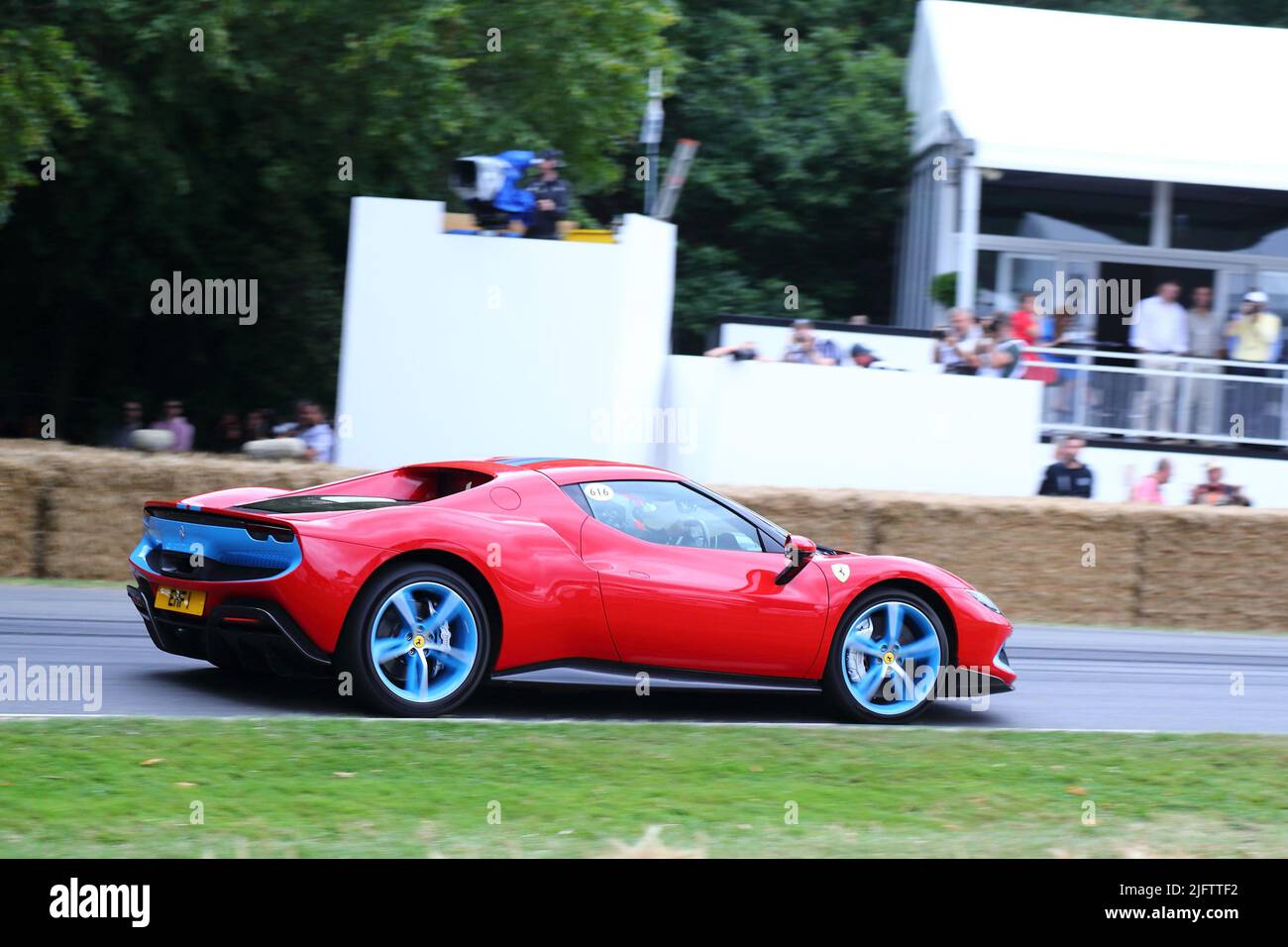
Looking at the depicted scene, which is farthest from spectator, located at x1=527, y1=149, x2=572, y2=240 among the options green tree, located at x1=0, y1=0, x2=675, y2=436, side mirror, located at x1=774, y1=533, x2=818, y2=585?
side mirror, located at x1=774, y1=533, x2=818, y2=585

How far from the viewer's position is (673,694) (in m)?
8.95

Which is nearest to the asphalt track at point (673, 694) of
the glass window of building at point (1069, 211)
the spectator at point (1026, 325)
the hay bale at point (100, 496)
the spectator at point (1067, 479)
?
the hay bale at point (100, 496)

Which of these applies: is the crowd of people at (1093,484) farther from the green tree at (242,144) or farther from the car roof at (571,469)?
the car roof at (571,469)

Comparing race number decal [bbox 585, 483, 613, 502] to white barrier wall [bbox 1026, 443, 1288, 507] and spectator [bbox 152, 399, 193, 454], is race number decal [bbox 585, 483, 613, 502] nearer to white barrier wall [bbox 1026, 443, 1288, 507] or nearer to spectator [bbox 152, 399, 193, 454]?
spectator [bbox 152, 399, 193, 454]

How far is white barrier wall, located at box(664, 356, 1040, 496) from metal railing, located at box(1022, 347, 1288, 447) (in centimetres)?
167

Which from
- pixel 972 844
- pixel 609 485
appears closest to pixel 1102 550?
pixel 609 485

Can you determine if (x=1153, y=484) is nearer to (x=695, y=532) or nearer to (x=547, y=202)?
(x=547, y=202)

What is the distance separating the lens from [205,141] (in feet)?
70.1

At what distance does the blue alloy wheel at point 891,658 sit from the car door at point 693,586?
0.89ft

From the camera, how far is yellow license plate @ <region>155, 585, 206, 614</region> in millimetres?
7441

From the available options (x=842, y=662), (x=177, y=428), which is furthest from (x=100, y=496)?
(x=842, y=662)

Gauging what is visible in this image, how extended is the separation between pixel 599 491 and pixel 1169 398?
12.4 metres

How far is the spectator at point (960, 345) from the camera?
680 inches
